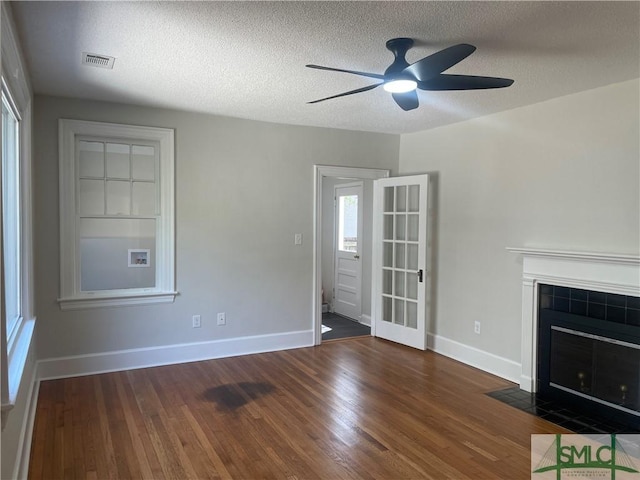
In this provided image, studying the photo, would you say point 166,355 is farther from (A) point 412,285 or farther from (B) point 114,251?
(A) point 412,285

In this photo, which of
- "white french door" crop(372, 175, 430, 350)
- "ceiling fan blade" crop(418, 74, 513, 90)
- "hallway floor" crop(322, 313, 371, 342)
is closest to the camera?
"ceiling fan blade" crop(418, 74, 513, 90)

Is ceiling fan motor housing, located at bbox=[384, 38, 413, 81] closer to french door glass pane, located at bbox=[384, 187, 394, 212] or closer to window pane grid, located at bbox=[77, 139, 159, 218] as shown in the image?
window pane grid, located at bbox=[77, 139, 159, 218]

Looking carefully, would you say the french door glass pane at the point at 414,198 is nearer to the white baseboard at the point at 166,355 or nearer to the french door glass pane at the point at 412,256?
the french door glass pane at the point at 412,256

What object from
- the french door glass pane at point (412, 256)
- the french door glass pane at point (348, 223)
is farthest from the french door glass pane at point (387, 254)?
the french door glass pane at point (348, 223)

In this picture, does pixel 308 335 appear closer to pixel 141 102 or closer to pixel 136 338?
pixel 136 338

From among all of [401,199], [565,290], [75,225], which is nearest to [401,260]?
[401,199]

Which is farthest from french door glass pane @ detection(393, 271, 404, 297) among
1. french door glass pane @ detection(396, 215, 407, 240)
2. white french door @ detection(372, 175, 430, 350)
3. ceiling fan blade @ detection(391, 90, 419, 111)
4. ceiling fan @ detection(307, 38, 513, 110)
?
ceiling fan @ detection(307, 38, 513, 110)

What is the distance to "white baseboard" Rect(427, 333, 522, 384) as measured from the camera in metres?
4.20

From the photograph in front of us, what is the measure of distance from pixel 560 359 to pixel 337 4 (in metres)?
3.17

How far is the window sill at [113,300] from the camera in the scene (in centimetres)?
407

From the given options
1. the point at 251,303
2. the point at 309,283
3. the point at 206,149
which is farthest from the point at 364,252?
the point at 206,149

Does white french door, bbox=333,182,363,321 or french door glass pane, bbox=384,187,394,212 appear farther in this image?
white french door, bbox=333,182,363,321

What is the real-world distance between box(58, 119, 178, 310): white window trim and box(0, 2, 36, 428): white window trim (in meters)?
0.36

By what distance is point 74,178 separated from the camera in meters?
4.07
